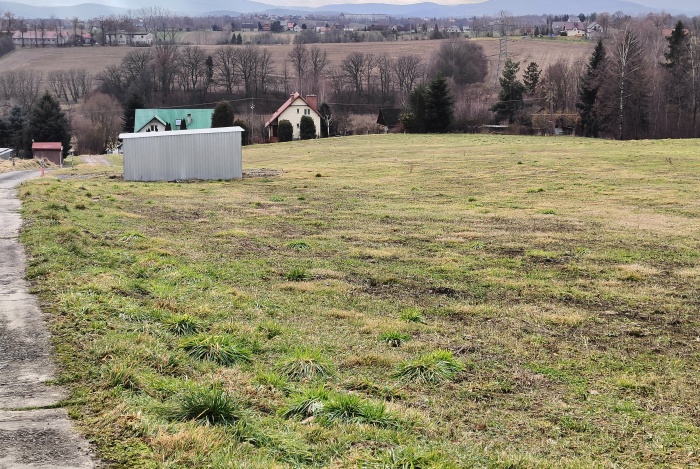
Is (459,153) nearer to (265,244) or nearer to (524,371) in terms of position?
(265,244)

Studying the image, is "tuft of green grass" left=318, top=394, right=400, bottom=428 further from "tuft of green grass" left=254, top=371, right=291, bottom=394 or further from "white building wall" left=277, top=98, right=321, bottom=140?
"white building wall" left=277, top=98, right=321, bottom=140

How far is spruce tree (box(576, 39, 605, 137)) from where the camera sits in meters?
69.3

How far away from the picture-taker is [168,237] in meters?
14.0

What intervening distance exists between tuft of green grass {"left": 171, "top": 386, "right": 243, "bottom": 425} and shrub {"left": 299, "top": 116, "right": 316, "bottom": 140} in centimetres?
8386

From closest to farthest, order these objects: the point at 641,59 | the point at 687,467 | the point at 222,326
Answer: the point at 687,467, the point at 222,326, the point at 641,59

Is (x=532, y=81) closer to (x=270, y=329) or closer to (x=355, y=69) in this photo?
(x=355, y=69)

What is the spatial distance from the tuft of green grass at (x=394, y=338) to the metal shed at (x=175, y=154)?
90.1ft

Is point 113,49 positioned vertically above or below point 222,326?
above

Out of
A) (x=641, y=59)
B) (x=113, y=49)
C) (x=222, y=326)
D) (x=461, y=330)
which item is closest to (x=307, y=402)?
(x=222, y=326)

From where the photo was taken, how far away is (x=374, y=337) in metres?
7.41

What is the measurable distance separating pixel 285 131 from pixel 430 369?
81.2 meters

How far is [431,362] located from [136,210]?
49.6ft

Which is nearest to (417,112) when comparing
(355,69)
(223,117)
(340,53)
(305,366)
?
(223,117)

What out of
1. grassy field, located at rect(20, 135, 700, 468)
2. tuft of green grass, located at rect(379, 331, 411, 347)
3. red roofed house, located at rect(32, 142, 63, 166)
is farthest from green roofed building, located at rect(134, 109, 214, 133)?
tuft of green grass, located at rect(379, 331, 411, 347)
